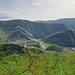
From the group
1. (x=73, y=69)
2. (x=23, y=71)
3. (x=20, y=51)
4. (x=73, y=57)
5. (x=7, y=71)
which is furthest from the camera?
(x=20, y=51)

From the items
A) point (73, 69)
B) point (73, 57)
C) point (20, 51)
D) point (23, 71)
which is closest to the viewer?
point (23, 71)

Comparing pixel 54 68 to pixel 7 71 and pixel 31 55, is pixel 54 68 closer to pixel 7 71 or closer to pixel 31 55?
pixel 31 55

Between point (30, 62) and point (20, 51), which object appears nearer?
point (30, 62)

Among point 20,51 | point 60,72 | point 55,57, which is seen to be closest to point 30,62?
point 55,57

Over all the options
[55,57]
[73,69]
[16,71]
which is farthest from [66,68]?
[16,71]

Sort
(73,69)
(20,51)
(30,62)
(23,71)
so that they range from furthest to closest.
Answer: (20,51), (30,62), (73,69), (23,71)

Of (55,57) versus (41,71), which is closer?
(41,71)

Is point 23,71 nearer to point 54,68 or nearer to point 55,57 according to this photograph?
point 54,68

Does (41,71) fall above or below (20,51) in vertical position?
above

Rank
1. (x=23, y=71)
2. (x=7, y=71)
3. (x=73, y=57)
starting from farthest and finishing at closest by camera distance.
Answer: (x=73, y=57), (x=23, y=71), (x=7, y=71)
